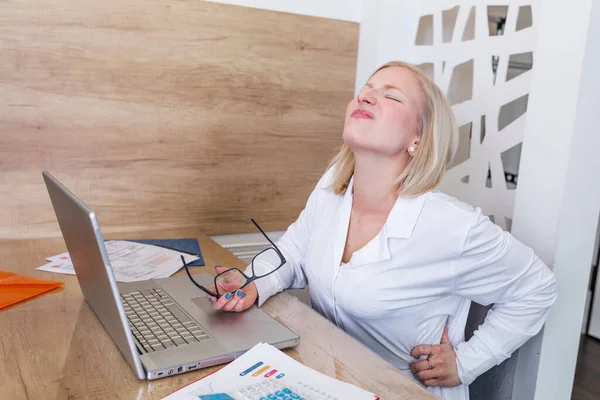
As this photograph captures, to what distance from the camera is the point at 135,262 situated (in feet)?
4.40

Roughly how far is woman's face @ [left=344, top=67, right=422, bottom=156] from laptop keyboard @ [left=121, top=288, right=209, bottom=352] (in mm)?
485

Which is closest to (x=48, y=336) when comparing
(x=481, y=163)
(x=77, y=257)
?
(x=77, y=257)

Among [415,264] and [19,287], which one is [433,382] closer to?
[415,264]

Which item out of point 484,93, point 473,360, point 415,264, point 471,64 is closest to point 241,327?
point 415,264

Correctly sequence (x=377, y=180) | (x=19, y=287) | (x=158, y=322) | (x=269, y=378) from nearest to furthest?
(x=269, y=378), (x=158, y=322), (x=19, y=287), (x=377, y=180)

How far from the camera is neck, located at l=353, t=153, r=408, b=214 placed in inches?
47.8

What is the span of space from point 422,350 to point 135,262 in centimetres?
68

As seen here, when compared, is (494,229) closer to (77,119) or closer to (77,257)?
(77,257)

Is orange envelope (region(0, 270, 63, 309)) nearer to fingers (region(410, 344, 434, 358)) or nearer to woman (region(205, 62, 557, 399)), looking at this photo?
woman (region(205, 62, 557, 399))

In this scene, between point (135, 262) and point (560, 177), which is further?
point (135, 262)

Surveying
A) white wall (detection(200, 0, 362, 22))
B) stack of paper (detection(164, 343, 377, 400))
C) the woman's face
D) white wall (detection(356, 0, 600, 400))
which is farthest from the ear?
white wall (detection(200, 0, 362, 22))

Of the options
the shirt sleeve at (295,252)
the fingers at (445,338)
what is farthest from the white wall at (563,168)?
the shirt sleeve at (295,252)

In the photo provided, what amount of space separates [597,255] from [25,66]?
270 cm

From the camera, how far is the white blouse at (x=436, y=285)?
1.11 meters
